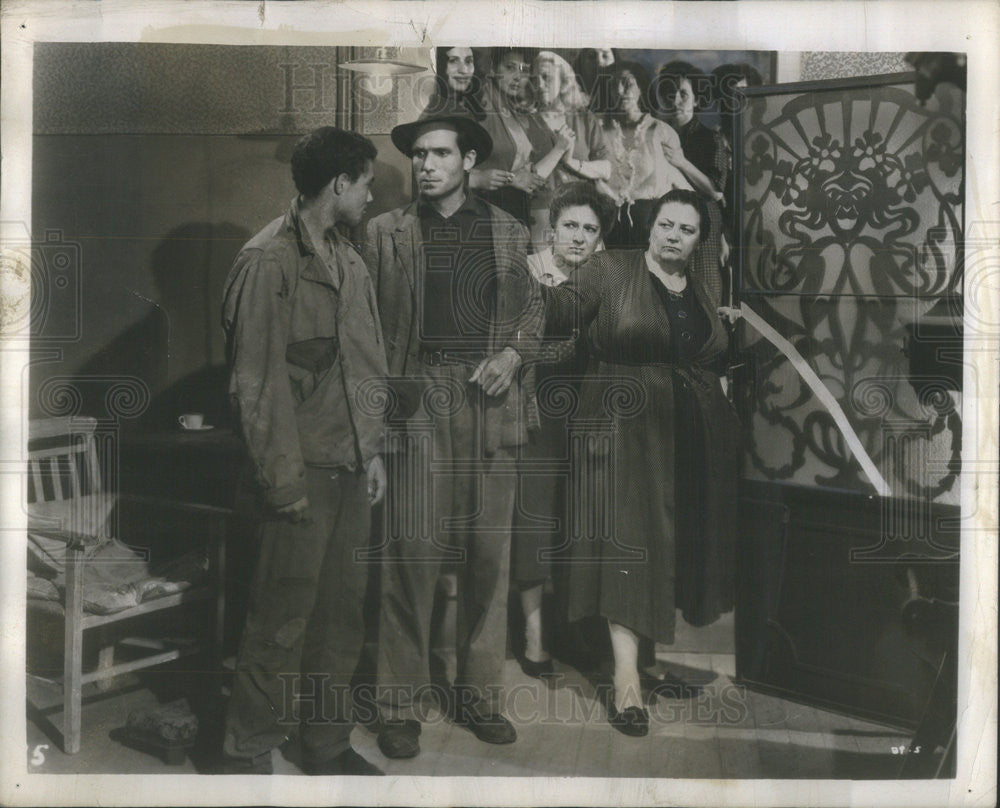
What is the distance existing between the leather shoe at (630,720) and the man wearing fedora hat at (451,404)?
0.24m

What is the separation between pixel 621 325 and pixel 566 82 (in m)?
0.51

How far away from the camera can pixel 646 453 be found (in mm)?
1923

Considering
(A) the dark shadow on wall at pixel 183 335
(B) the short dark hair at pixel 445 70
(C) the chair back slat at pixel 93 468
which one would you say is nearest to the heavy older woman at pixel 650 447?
(B) the short dark hair at pixel 445 70

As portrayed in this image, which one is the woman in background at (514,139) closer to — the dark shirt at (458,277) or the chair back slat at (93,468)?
the dark shirt at (458,277)

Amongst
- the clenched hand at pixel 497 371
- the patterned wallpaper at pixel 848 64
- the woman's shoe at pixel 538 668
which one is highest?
the patterned wallpaper at pixel 848 64

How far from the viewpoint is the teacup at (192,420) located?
1.90 meters

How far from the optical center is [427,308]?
6.24 ft

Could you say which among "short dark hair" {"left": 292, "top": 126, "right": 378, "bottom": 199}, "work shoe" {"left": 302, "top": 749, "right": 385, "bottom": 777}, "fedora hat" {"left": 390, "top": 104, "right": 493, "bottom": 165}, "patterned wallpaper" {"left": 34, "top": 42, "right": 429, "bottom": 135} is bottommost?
"work shoe" {"left": 302, "top": 749, "right": 385, "bottom": 777}

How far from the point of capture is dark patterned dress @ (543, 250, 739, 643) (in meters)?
1.92

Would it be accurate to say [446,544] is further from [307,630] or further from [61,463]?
[61,463]

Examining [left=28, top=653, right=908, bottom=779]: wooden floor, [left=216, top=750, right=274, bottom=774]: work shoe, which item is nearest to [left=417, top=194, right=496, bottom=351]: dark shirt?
[left=28, top=653, right=908, bottom=779]: wooden floor

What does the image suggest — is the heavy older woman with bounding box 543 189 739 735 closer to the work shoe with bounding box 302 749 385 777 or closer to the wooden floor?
the wooden floor

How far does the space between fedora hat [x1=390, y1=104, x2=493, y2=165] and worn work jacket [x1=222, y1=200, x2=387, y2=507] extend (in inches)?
10.4

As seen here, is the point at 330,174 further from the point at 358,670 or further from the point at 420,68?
the point at 358,670
